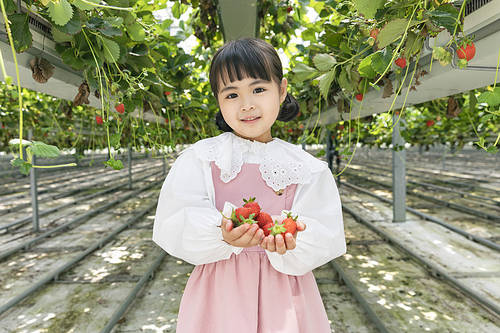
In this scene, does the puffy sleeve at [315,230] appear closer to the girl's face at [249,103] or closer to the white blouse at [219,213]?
the white blouse at [219,213]

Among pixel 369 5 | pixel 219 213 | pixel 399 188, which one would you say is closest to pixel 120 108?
pixel 219 213

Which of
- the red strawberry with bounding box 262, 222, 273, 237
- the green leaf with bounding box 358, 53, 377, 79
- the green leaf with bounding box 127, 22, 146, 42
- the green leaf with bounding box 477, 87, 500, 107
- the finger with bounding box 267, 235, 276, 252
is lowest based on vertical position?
the finger with bounding box 267, 235, 276, 252

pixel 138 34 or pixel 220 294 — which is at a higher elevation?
pixel 138 34

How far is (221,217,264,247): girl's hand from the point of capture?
0.75 meters

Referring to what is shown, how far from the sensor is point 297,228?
781 mm

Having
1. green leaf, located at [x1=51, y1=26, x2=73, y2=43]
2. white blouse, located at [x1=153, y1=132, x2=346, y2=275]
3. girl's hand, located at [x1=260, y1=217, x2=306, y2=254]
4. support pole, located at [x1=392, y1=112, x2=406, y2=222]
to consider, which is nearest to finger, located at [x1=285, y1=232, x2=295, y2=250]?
girl's hand, located at [x1=260, y1=217, x2=306, y2=254]

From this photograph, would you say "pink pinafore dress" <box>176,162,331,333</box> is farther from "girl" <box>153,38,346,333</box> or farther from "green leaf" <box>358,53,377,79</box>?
"green leaf" <box>358,53,377,79</box>

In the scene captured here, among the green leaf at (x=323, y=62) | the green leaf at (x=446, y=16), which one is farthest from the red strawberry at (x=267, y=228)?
the green leaf at (x=323, y=62)

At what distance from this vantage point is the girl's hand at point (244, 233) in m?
0.75

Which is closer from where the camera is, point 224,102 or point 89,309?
point 224,102

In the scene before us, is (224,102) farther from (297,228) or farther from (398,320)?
(398,320)

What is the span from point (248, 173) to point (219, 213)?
0.19 meters

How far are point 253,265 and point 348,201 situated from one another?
6105mm

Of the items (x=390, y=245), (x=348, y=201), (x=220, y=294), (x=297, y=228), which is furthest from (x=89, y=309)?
(x=348, y=201)
